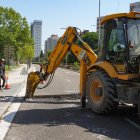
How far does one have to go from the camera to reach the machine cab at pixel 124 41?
12234mm

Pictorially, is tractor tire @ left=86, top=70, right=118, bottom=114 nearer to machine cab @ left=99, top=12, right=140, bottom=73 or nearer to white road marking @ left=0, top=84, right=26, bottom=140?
machine cab @ left=99, top=12, right=140, bottom=73

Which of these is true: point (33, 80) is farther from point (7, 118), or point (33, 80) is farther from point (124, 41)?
point (124, 41)

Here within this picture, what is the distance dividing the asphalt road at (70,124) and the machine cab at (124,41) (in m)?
1.56

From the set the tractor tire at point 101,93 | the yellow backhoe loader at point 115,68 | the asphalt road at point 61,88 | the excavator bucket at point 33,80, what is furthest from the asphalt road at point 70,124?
the asphalt road at point 61,88

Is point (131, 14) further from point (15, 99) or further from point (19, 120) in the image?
point (15, 99)

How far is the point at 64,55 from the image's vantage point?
16.8 metres

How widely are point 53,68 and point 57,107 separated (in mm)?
2333

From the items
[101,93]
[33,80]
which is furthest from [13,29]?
[101,93]

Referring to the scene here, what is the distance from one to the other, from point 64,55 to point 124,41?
4.66 meters

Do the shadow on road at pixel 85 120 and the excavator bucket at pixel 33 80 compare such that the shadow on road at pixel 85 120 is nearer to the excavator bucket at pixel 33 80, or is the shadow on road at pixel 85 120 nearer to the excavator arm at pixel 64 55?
the excavator arm at pixel 64 55

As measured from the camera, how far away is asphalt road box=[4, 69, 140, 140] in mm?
9688

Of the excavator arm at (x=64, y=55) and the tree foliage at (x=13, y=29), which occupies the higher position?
the tree foliage at (x=13, y=29)

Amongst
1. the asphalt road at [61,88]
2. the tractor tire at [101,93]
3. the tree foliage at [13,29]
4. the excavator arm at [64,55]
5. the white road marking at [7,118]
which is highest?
the tree foliage at [13,29]

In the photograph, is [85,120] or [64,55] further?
[64,55]
